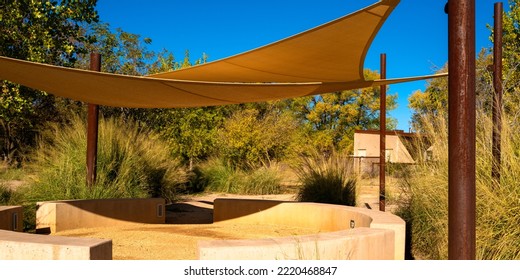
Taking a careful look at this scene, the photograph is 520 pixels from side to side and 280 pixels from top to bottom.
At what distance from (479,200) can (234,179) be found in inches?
327

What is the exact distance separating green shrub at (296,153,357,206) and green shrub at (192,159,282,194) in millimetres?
3125

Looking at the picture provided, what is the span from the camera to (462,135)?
2.22 meters

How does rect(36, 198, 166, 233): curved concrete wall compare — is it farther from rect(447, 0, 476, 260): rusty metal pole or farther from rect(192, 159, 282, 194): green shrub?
rect(447, 0, 476, 260): rusty metal pole

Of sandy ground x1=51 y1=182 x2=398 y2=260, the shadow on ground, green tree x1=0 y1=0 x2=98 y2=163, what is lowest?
the shadow on ground

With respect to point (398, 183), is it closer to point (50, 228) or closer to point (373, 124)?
point (50, 228)

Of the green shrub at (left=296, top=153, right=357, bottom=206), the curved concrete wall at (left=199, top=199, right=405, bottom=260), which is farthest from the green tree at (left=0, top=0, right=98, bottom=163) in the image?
the curved concrete wall at (left=199, top=199, right=405, bottom=260)

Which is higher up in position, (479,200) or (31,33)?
(31,33)

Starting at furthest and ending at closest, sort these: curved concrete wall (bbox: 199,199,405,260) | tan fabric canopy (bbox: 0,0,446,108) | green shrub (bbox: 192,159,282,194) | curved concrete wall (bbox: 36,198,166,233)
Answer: green shrub (bbox: 192,159,282,194) < curved concrete wall (bbox: 36,198,166,233) < tan fabric canopy (bbox: 0,0,446,108) < curved concrete wall (bbox: 199,199,405,260)

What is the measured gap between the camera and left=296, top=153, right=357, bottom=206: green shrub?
7.30 metres

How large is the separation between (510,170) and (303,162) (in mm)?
4639

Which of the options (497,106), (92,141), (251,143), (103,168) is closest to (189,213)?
(103,168)

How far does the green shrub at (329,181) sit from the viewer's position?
7.30 meters


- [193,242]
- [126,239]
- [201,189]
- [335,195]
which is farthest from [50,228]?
[201,189]

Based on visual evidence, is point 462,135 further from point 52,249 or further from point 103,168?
point 103,168
